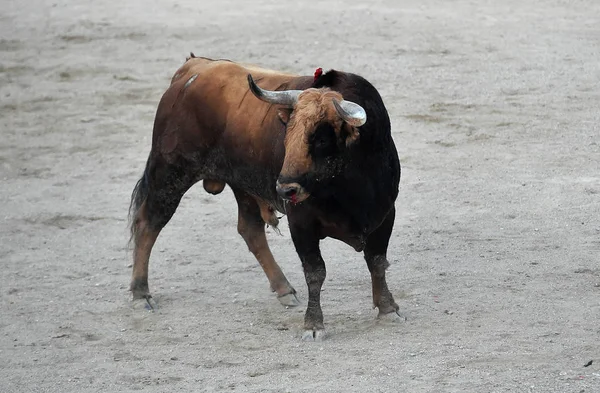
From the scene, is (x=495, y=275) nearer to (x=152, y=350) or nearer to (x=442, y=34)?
(x=152, y=350)

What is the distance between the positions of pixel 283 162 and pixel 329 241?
225cm

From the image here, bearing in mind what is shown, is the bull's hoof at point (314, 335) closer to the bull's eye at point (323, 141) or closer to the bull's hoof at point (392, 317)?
the bull's hoof at point (392, 317)

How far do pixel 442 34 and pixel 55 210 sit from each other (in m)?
5.33

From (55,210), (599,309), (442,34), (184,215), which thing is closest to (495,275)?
(599,309)

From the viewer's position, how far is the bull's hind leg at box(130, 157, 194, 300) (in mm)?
7707

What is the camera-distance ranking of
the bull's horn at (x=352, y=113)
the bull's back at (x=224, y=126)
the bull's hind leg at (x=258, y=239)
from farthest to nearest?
the bull's hind leg at (x=258, y=239)
the bull's back at (x=224, y=126)
the bull's horn at (x=352, y=113)

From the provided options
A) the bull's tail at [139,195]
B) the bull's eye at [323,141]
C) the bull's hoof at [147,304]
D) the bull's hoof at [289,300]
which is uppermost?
the bull's eye at [323,141]

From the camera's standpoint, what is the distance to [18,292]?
8094 mm

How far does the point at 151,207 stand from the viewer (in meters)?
7.85

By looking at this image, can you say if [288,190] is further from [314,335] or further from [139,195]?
[139,195]

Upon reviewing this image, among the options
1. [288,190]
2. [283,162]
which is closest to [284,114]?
[283,162]

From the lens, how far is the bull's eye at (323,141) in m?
6.33

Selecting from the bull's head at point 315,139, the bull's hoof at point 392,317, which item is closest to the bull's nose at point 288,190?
the bull's head at point 315,139

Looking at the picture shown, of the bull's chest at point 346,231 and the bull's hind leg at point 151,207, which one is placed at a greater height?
the bull's chest at point 346,231
